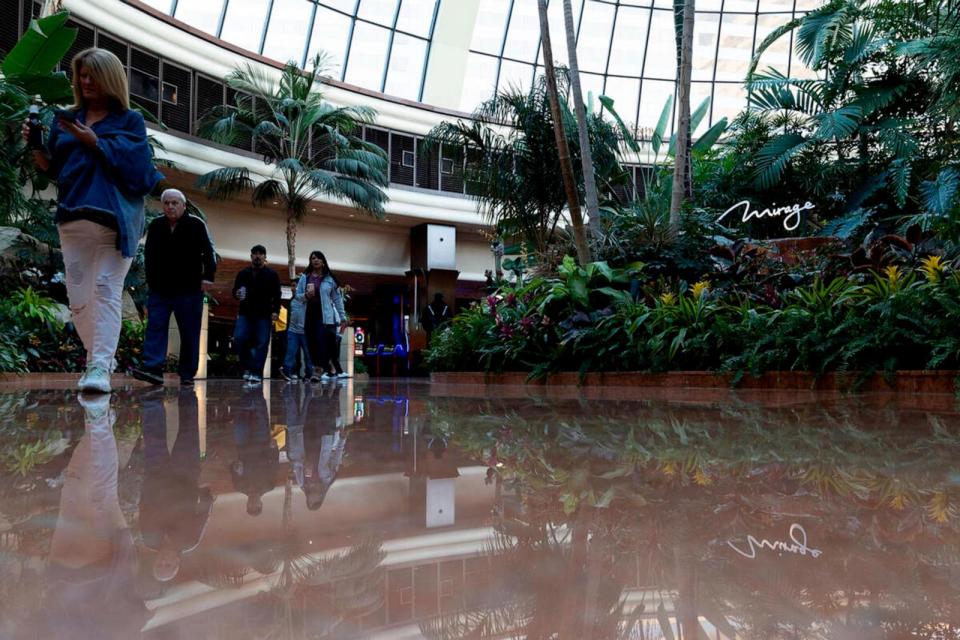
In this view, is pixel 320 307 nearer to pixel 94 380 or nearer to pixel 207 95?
pixel 94 380

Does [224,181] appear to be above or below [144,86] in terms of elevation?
below

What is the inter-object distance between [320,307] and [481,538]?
8.78 meters

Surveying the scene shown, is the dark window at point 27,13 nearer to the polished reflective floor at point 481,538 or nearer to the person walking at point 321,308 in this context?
the person walking at point 321,308

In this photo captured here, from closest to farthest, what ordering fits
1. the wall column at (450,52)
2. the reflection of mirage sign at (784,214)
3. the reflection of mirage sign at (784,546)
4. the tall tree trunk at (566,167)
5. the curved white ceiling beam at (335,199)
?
the reflection of mirage sign at (784,546) < the tall tree trunk at (566,167) < the reflection of mirage sign at (784,214) < the curved white ceiling beam at (335,199) < the wall column at (450,52)

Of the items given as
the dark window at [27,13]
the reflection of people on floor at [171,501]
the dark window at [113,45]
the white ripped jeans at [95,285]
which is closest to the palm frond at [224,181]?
the dark window at [113,45]

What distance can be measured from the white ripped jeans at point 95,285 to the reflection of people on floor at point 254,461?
1622 millimetres

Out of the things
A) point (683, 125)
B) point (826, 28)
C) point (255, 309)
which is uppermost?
point (826, 28)

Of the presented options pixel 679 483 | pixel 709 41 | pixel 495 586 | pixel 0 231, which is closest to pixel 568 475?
pixel 679 483

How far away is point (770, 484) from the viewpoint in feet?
4.67

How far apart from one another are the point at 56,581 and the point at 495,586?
0.44 m

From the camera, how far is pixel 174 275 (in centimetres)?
545

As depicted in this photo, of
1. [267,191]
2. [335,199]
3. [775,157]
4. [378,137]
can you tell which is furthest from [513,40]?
[775,157]

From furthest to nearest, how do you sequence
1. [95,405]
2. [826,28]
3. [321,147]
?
[321,147], [826,28], [95,405]

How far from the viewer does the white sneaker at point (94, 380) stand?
418 cm
